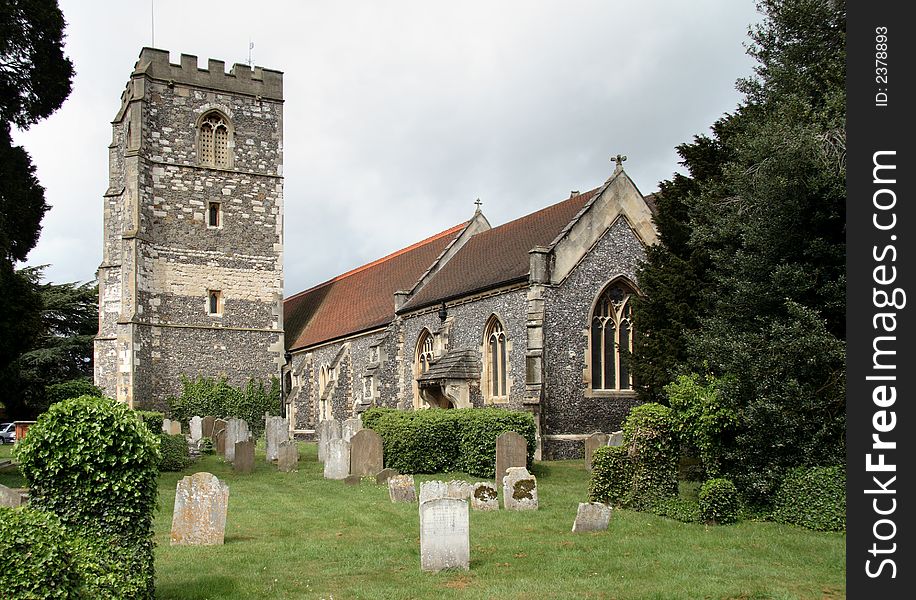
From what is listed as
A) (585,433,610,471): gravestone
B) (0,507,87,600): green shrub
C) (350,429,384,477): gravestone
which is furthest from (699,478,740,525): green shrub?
(0,507,87,600): green shrub

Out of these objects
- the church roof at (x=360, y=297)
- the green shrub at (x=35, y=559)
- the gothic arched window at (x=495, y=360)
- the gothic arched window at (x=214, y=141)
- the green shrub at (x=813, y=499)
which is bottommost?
the green shrub at (x=813, y=499)

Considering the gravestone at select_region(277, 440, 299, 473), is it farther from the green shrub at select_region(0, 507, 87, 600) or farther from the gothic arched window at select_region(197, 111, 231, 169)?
the gothic arched window at select_region(197, 111, 231, 169)

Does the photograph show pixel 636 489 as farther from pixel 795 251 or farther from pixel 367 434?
pixel 367 434

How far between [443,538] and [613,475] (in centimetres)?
→ 504

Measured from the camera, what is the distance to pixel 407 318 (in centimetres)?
2659

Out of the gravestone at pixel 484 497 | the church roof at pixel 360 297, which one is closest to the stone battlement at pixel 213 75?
the church roof at pixel 360 297

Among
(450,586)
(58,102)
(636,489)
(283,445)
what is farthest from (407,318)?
(450,586)

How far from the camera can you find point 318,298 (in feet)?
129

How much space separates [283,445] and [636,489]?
9.31 metres

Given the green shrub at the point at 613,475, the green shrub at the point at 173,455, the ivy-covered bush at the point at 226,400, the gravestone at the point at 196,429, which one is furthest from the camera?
the ivy-covered bush at the point at 226,400

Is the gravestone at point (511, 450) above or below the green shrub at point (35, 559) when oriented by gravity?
below

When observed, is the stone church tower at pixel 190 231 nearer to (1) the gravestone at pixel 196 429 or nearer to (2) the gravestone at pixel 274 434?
(1) the gravestone at pixel 196 429

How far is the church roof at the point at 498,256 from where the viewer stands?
22.5 meters

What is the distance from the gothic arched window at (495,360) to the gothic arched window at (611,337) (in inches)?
91.0
